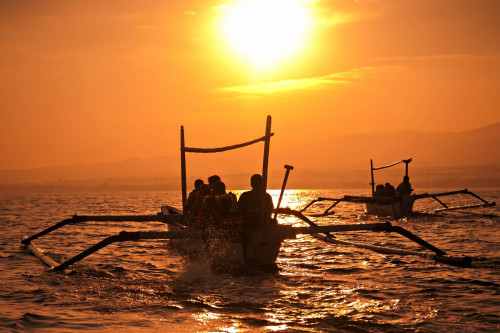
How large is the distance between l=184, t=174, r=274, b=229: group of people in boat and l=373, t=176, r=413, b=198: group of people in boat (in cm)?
1917

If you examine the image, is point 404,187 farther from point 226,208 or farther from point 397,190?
point 226,208

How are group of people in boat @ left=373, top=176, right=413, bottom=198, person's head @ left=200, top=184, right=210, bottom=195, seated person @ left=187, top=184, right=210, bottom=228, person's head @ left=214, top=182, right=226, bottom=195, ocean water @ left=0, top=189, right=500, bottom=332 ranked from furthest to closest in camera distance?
1. group of people in boat @ left=373, top=176, right=413, bottom=198
2. person's head @ left=200, top=184, right=210, bottom=195
3. person's head @ left=214, top=182, right=226, bottom=195
4. seated person @ left=187, top=184, right=210, bottom=228
5. ocean water @ left=0, top=189, right=500, bottom=332

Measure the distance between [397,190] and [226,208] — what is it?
22527mm

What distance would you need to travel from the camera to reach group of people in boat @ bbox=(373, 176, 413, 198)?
32.6 meters

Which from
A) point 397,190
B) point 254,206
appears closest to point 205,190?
point 254,206

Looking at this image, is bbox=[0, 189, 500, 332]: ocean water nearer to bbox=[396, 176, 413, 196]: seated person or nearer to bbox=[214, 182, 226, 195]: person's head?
bbox=[214, 182, 226, 195]: person's head

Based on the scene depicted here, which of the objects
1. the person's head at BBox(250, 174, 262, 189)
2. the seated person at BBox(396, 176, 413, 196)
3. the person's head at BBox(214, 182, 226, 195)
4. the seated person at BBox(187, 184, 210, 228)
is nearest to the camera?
the person's head at BBox(250, 174, 262, 189)

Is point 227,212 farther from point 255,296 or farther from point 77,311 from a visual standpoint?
point 77,311

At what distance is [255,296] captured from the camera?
33.8 feet

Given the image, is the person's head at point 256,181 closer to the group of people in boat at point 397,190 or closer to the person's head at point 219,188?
the person's head at point 219,188

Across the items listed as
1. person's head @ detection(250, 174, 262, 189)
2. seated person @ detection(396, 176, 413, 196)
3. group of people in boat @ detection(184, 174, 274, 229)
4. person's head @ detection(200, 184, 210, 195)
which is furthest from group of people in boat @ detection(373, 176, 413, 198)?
person's head @ detection(250, 174, 262, 189)

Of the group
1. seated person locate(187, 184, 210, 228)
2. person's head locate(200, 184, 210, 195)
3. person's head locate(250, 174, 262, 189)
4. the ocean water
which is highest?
person's head locate(250, 174, 262, 189)

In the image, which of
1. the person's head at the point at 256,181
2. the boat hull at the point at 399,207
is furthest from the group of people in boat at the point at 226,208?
the boat hull at the point at 399,207

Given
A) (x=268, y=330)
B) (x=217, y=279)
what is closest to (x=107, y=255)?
(x=217, y=279)
